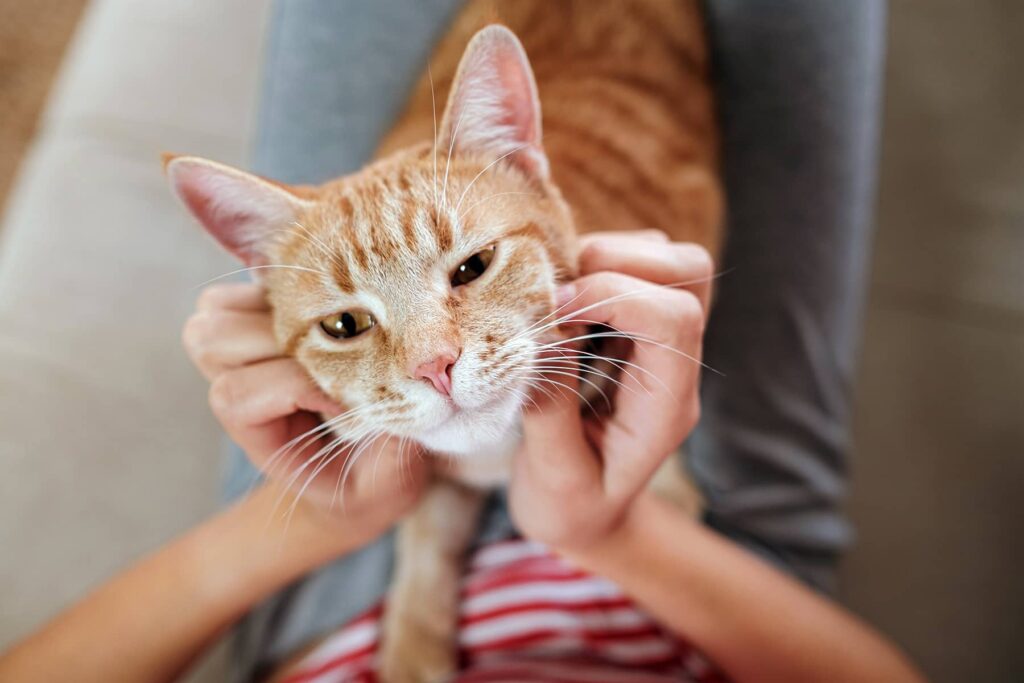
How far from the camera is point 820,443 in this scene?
1.28m

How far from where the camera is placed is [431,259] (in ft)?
2.36

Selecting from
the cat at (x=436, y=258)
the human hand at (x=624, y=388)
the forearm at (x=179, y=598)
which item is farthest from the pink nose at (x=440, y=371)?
the forearm at (x=179, y=598)

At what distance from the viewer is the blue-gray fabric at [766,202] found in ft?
4.07

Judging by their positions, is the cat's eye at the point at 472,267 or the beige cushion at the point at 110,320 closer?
the cat's eye at the point at 472,267

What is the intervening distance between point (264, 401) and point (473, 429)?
239 millimetres

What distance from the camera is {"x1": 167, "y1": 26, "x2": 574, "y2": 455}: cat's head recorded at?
68 centimetres

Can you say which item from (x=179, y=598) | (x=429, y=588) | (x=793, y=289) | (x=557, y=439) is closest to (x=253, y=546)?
(x=179, y=598)

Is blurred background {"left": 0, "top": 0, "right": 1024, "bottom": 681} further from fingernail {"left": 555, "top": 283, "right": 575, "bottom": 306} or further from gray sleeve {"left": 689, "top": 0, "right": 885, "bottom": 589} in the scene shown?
fingernail {"left": 555, "top": 283, "right": 575, "bottom": 306}

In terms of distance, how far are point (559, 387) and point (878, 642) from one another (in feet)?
2.40

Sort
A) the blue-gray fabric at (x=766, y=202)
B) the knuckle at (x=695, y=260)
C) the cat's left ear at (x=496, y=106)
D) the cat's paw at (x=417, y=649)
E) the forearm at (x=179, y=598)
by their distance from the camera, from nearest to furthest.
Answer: the cat's left ear at (x=496, y=106) → the knuckle at (x=695, y=260) → the forearm at (x=179, y=598) → the cat's paw at (x=417, y=649) → the blue-gray fabric at (x=766, y=202)

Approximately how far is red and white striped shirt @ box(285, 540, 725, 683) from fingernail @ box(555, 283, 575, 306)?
572 millimetres

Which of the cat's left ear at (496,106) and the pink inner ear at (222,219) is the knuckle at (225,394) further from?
the cat's left ear at (496,106)

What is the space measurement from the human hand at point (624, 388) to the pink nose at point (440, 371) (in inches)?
4.1

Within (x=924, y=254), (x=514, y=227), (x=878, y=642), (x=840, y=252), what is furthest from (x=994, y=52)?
(x=514, y=227)
